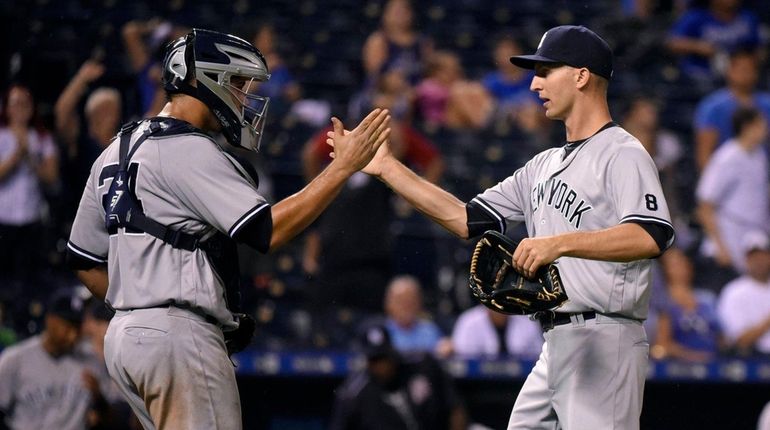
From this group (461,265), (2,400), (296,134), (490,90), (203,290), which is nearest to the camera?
(203,290)

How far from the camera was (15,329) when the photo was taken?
25.5 feet

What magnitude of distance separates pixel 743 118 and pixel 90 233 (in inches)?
222

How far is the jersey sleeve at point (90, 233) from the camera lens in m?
4.38

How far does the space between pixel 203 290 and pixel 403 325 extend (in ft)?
12.9

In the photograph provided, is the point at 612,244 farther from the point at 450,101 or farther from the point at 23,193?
the point at 450,101

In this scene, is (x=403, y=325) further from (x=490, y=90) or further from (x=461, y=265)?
(x=490, y=90)

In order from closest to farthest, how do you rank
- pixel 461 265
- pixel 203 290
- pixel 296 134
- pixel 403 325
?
pixel 203 290, pixel 403 325, pixel 461 265, pixel 296 134

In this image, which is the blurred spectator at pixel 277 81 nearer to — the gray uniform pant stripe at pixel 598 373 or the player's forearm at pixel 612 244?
the gray uniform pant stripe at pixel 598 373

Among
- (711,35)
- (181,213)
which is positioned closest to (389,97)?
(711,35)

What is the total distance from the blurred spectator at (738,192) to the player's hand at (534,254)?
4.98 meters

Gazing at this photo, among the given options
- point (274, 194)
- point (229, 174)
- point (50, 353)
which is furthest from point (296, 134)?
point (229, 174)

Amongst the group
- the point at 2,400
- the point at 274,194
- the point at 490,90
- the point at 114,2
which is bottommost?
the point at 2,400

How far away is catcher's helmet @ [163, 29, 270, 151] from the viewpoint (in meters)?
4.26

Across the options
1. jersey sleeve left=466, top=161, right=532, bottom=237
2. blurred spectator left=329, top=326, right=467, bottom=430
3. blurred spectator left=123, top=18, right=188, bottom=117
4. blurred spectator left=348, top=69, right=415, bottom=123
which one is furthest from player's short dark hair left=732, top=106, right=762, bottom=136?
jersey sleeve left=466, top=161, right=532, bottom=237
